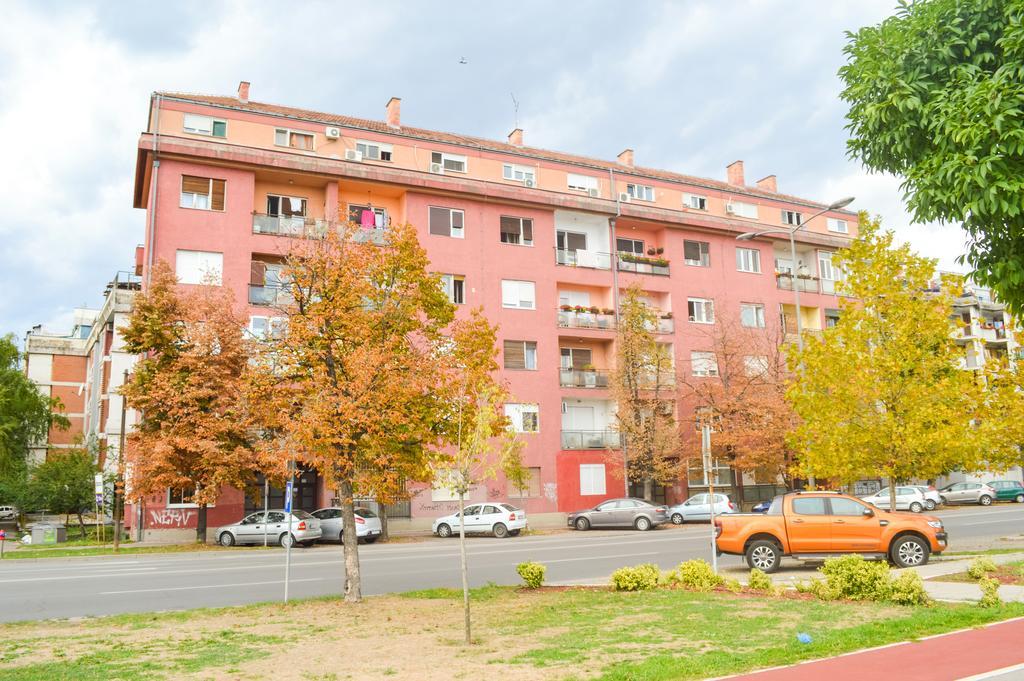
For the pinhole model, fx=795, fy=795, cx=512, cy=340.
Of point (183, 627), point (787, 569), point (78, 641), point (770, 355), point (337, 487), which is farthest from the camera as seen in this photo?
point (770, 355)

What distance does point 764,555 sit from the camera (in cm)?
1697

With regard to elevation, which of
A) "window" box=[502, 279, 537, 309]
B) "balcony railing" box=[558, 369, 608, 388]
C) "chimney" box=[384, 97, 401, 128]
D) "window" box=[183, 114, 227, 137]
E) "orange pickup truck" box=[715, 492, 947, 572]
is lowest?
"orange pickup truck" box=[715, 492, 947, 572]

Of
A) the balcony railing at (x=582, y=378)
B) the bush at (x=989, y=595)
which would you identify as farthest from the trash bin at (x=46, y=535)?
the bush at (x=989, y=595)

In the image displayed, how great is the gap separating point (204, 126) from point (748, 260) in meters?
30.3

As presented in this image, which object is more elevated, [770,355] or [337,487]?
[770,355]

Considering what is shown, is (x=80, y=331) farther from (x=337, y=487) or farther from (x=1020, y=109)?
(x=1020, y=109)

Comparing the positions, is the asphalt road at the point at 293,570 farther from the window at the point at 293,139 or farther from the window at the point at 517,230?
the window at the point at 293,139

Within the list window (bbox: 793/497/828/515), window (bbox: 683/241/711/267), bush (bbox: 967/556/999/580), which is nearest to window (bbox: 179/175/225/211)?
window (bbox: 683/241/711/267)

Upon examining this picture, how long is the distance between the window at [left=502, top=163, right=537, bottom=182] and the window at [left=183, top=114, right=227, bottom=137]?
13877 millimetres

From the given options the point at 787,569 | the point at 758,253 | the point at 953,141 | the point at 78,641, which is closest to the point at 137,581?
the point at 78,641

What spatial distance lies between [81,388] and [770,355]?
55.2 metres

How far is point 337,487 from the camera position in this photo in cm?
1440

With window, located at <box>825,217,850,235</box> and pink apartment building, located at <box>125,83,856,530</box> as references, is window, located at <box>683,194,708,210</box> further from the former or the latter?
window, located at <box>825,217,850,235</box>

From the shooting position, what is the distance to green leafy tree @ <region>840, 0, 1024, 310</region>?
26.0 ft
